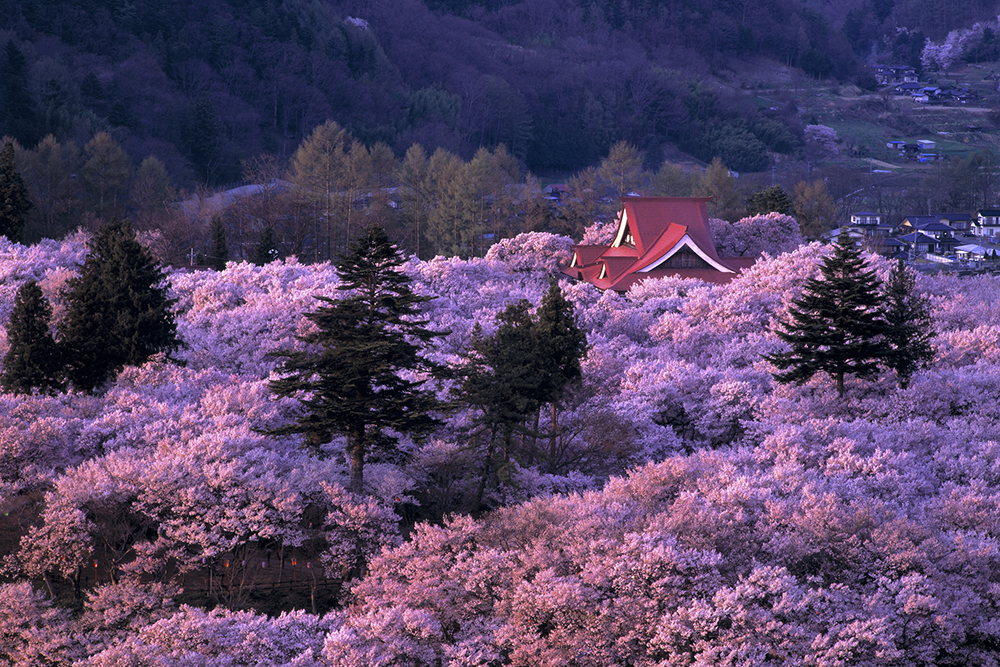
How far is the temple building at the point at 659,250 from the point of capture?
5106 centimetres

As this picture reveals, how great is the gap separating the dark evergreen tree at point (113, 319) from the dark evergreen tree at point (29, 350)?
0.68 m

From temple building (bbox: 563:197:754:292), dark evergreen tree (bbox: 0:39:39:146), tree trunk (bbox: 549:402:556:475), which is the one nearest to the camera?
tree trunk (bbox: 549:402:556:475)

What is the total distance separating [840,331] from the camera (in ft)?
93.0

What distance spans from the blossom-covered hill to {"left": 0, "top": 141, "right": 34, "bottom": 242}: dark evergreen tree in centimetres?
2474

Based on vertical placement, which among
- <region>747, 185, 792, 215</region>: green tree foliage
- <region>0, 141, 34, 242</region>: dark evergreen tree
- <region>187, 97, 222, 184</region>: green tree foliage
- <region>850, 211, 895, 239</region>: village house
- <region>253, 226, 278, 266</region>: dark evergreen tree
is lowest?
<region>850, 211, 895, 239</region>: village house

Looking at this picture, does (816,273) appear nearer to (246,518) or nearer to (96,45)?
(246,518)

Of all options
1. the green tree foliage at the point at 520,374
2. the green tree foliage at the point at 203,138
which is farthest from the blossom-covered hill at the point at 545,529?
the green tree foliage at the point at 203,138

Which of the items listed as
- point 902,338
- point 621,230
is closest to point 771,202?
point 621,230

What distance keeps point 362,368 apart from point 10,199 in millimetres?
32623

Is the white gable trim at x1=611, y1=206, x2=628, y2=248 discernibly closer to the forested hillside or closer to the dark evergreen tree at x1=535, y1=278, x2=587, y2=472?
the dark evergreen tree at x1=535, y1=278, x2=587, y2=472

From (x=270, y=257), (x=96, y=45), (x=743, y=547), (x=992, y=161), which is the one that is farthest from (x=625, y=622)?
(x=992, y=161)

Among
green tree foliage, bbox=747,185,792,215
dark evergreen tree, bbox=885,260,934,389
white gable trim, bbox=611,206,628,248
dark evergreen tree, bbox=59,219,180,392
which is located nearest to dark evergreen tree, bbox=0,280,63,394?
dark evergreen tree, bbox=59,219,180,392

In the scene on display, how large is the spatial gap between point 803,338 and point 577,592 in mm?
13474

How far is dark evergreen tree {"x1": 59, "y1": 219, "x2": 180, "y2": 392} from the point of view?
27.4 m
